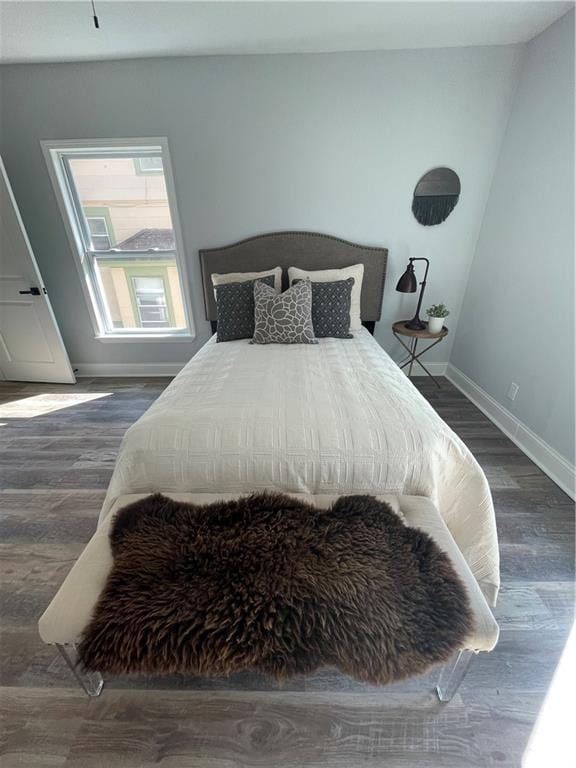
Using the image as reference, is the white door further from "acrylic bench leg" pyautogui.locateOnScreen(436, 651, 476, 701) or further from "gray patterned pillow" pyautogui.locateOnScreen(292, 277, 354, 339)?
"acrylic bench leg" pyautogui.locateOnScreen(436, 651, 476, 701)

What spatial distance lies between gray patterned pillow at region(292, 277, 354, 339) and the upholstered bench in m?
1.35

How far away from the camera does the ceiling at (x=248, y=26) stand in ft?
5.15

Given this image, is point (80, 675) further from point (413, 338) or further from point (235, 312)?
point (413, 338)

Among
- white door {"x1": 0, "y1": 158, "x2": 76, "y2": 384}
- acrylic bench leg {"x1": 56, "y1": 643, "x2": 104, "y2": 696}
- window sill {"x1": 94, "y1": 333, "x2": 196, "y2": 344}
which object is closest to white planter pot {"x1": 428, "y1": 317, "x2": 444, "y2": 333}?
window sill {"x1": 94, "y1": 333, "x2": 196, "y2": 344}

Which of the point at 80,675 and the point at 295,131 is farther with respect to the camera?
the point at 295,131

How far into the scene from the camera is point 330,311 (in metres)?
2.13

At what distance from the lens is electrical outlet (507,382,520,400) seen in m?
2.04

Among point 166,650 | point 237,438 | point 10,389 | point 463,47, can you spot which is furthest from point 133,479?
point 463,47

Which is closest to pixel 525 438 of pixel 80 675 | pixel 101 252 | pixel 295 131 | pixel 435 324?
pixel 435 324

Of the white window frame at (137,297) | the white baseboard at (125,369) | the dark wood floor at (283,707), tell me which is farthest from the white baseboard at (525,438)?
the white window frame at (137,297)

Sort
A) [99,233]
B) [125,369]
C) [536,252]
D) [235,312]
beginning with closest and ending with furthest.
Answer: [536,252] → [235,312] → [99,233] → [125,369]

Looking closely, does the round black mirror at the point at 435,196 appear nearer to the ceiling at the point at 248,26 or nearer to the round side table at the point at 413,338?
the ceiling at the point at 248,26

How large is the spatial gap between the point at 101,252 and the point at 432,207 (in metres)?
2.84

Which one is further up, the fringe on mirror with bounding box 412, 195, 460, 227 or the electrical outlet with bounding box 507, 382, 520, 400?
the fringe on mirror with bounding box 412, 195, 460, 227
